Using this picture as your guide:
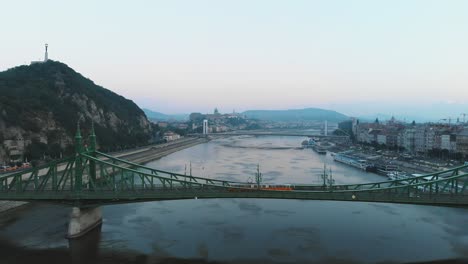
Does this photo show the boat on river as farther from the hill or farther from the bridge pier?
the bridge pier


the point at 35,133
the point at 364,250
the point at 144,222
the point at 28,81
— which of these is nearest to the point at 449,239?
the point at 364,250

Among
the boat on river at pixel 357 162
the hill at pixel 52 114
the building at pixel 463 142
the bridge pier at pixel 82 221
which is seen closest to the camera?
the bridge pier at pixel 82 221

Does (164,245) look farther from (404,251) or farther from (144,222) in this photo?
(404,251)

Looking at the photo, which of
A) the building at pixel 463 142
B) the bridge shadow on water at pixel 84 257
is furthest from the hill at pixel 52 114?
the building at pixel 463 142

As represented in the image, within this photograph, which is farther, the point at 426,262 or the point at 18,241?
the point at 18,241

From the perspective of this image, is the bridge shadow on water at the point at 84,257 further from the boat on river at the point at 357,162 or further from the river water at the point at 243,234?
the boat on river at the point at 357,162

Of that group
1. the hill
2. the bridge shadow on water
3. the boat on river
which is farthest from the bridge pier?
the boat on river
